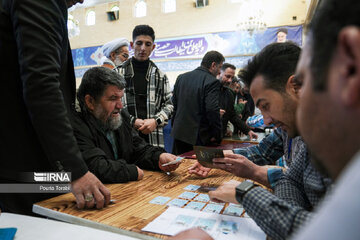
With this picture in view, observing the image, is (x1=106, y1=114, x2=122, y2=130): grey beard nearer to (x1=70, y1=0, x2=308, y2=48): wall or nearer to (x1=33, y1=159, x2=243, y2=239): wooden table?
(x1=33, y1=159, x2=243, y2=239): wooden table

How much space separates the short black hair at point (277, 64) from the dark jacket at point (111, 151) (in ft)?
3.04

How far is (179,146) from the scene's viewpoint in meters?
3.76

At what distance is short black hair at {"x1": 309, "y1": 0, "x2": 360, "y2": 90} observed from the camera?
342 mm

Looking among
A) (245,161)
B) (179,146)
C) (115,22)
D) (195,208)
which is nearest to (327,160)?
(195,208)

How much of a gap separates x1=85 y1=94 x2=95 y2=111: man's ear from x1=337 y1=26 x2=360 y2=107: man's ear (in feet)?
5.76

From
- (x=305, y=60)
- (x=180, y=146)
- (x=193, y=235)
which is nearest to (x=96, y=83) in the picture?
(x=193, y=235)

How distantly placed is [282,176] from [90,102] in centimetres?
137

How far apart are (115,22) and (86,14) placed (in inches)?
68.8

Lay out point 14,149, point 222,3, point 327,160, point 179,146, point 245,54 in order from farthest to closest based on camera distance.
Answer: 1. point 222,3
2. point 245,54
3. point 179,146
4. point 14,149
5. point 327,160

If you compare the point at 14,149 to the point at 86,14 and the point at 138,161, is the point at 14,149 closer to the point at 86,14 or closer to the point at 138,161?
the point at 138,161

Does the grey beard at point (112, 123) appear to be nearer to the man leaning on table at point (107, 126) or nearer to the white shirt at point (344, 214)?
the man leaning on table at point (107, 126)

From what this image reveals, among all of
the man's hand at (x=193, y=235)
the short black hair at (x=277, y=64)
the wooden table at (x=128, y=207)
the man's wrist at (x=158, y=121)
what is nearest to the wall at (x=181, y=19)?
the man's wrist at (x=158, y=121)

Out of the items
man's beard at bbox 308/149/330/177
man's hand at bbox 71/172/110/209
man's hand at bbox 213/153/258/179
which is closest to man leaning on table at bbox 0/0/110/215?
man's hand at bbox 71/172/110/209

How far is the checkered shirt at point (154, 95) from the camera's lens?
9.47 ft
